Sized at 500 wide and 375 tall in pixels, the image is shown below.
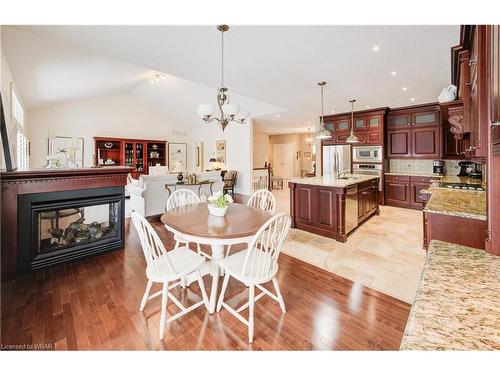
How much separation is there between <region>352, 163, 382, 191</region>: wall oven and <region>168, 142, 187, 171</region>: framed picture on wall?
728cm

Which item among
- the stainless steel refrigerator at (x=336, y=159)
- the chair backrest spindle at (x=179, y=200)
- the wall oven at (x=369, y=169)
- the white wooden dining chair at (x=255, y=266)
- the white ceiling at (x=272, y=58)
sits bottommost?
the white wooden dining chair at (x=255, y=266)

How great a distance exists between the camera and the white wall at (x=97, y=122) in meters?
7.06

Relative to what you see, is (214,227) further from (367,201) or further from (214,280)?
(367,201)

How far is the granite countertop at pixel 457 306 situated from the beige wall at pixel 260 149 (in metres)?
9.70

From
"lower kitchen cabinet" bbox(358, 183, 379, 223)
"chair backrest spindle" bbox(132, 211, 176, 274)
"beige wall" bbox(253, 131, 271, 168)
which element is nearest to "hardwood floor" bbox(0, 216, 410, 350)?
"chair backrest spindle" bbox(132, 211, 176, 274)

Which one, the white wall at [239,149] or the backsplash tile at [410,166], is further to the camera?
the white wall at [239,149]

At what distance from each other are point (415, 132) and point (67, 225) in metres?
7.43

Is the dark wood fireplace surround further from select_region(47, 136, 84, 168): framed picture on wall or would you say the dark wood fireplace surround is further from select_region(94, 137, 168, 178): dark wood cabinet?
select_region(94, 137, 168, 178): dark wood cabinet

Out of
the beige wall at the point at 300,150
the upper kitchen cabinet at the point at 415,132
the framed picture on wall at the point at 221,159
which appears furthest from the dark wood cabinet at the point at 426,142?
the beige wall at the point at 300,150

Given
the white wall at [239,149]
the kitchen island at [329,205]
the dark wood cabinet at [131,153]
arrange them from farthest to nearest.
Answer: the dark wood cabinet at [131,153], the white wall at [239,149], the kitchen island at [329,205]

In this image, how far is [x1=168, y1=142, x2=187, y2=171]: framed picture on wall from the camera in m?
10.1

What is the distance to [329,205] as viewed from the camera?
3732 mm

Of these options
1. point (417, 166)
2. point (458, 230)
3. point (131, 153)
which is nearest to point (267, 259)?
point (458, 230)

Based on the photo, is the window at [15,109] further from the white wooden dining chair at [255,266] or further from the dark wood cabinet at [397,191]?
the dark wood cabinet at [397,191]
